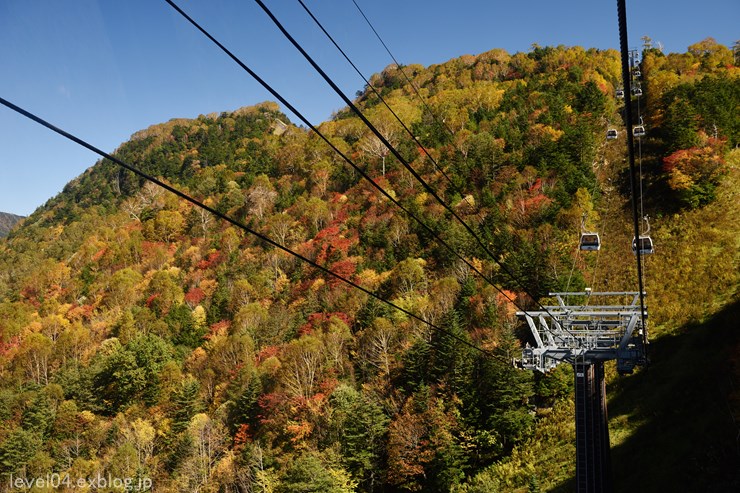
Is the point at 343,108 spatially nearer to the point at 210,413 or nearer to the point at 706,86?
the point at 706,86

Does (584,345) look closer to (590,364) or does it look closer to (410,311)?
(590,364)

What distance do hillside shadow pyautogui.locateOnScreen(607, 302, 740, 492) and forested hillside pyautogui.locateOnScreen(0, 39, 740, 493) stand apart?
4.9 inches

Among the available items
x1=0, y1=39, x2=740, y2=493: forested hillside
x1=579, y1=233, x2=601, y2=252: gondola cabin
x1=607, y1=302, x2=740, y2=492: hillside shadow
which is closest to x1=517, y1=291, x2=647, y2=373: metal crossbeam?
x1=0, y1=39, x2=740, y2=493: forested hillside

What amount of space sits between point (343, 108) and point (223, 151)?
36.1 m

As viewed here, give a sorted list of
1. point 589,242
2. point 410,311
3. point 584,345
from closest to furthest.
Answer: point 584,345, point 589,242, point 410,311

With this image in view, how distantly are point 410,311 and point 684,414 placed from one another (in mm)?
23857

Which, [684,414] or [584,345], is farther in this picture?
[684,414]

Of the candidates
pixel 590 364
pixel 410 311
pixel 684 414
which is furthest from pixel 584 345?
pixel 410 311

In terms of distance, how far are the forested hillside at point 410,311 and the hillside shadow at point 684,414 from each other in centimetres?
12

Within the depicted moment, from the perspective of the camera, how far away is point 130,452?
42344 millimetres

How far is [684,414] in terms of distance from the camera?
27.2m

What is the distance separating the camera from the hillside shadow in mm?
23625

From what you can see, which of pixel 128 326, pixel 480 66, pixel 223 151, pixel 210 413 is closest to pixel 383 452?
pixel 210 413

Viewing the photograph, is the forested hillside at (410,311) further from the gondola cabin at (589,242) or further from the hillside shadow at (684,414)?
the gondola cabin at (589,242)
